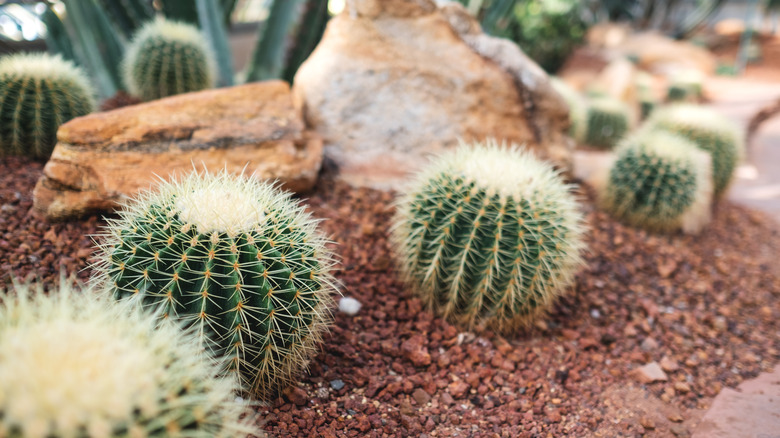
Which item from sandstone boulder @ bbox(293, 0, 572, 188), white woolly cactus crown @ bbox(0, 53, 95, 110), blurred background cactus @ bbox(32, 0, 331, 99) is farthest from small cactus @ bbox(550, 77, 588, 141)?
white woolly cactus crown @ bbox(0, 53, 95, 110)

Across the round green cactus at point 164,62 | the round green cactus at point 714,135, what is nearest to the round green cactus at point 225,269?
the round green cactus at point 164,62

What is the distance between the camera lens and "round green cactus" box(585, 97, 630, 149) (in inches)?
287

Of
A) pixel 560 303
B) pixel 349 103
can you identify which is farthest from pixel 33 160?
pixel 560 303

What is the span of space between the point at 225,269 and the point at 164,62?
3.25 metres

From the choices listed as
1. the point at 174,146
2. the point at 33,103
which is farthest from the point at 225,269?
the point at 33,103

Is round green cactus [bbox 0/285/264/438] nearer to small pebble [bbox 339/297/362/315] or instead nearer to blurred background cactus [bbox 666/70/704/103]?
small pebble [bbox 339/297/362/315]

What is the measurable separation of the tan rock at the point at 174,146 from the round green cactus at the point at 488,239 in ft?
3.14

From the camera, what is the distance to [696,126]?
219 inches

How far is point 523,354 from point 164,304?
179 cm

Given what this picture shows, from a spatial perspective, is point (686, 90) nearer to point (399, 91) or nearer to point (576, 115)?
point (576, 115)

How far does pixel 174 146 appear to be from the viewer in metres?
2.98

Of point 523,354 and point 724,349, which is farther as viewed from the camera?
point 724,349

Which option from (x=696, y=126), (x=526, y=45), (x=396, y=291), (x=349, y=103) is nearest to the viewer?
(x=396, y=291)

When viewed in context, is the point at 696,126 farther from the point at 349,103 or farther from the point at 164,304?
the point at 164,304
